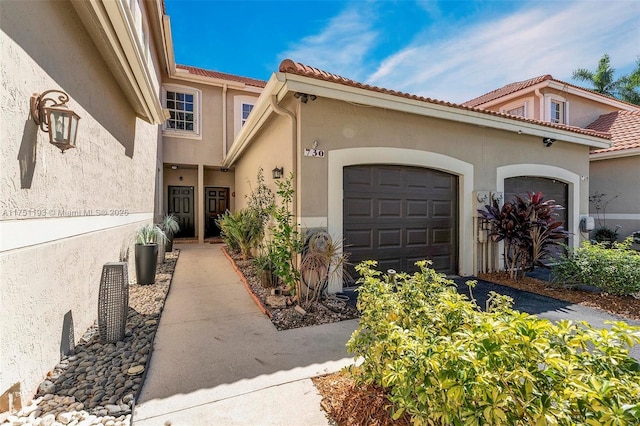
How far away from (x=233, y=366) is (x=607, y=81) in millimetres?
29510

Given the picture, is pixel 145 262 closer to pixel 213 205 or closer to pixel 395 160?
pixel 395 160

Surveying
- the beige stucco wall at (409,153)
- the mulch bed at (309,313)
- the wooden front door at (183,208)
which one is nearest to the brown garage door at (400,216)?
the beige stucco wall at (409,153)

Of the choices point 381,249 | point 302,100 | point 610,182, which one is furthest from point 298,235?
point 610,182

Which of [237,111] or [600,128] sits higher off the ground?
[237,111]

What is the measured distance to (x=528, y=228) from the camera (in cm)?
629

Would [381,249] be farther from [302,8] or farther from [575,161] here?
[575,161]

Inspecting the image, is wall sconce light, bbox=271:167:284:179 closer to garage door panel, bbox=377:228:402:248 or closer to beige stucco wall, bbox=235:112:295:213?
beige stucco wall, bbox=235:112:295:213

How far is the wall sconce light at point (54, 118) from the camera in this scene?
2.68 meters

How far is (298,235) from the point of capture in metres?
5.08

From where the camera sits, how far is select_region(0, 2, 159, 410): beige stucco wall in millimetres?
2307

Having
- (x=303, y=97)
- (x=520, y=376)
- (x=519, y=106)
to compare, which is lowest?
(x=520, y=376)

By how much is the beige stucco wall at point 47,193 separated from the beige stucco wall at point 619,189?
595 inches

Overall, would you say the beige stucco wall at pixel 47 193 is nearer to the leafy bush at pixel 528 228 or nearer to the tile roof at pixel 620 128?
the leafy bush at pixel 528 228

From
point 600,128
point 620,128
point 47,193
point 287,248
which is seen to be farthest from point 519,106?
point 47,193
